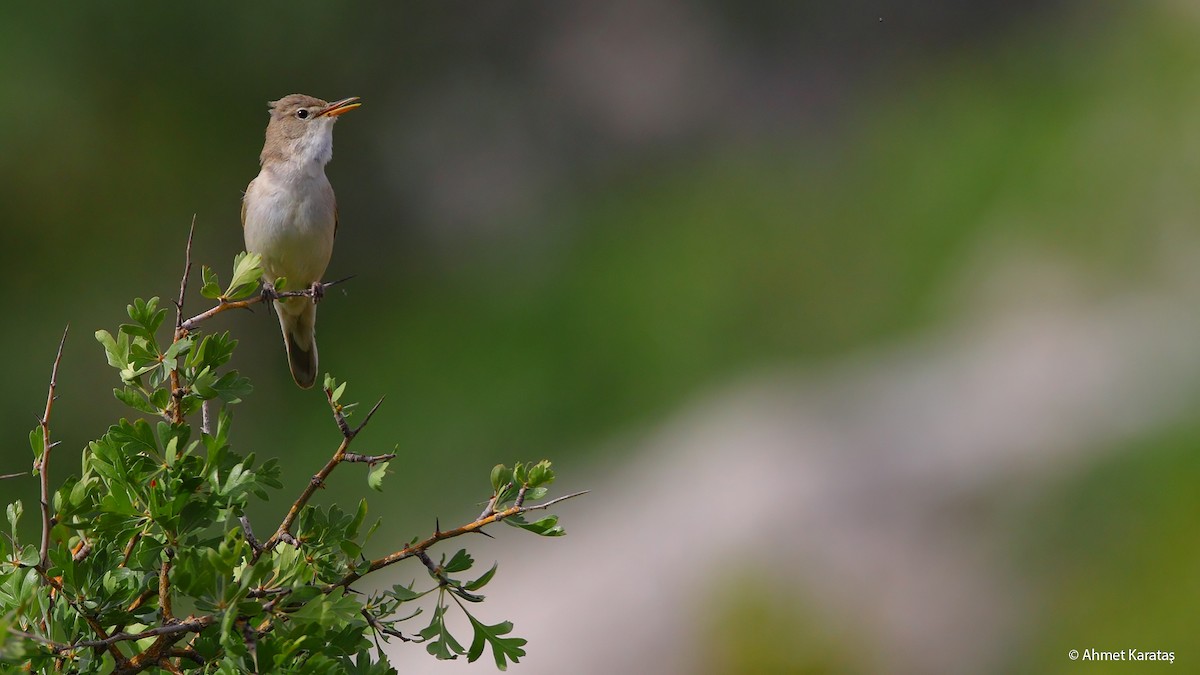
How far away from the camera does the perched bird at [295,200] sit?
175 inches

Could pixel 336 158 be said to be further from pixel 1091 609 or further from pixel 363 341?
pixel 1091 609

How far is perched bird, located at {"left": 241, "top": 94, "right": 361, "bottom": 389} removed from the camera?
445 cm

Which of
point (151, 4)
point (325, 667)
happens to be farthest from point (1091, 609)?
point (151, 4)

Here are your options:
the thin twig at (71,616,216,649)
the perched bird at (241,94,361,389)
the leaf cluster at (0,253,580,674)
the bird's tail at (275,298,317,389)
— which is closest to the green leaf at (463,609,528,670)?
the leaf cluster at (0,253,580,674)

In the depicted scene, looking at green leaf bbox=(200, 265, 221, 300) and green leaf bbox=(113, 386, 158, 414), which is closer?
green leaf bbox=(113, 386, 158, 414)

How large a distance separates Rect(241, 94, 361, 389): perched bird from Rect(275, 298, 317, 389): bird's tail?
0.03 metres

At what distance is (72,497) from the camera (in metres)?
2.29

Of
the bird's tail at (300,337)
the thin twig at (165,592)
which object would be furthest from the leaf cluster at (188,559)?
the bird's tail at (300,337)

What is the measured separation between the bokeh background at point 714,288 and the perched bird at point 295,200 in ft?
11.4

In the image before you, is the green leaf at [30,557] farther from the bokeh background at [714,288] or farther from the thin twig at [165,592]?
the bokeh background at [714,288]

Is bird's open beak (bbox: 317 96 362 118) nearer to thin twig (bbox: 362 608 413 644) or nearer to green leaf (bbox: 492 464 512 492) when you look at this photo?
green leaf (bbox: 492 464 512 492)

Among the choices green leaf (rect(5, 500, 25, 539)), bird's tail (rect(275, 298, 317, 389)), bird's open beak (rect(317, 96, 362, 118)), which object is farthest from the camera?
bird's tail (rect(275, 298, 317, 389))

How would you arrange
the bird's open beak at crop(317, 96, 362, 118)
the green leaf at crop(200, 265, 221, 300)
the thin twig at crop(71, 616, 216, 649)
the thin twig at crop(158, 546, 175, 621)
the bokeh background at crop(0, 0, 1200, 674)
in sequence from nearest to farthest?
the thin twig at crop(71, 616, 216, 649), the thin twig at crop(158, 546, 175, 621), the green leaf at crop(200, 265, 221, 300), the bird's open beak at crop(317, 96, 362, 118), the bokeh background at crop(0, 0, 1200, 674)

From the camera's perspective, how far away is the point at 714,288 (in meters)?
10.3
